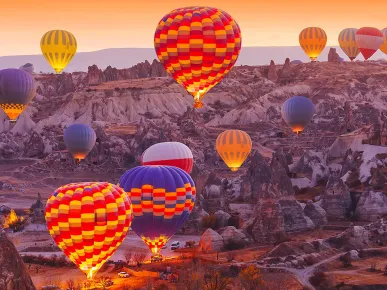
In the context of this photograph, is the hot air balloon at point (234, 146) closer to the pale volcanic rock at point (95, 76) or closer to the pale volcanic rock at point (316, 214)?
the pale volcanic rock at point (316, 214)

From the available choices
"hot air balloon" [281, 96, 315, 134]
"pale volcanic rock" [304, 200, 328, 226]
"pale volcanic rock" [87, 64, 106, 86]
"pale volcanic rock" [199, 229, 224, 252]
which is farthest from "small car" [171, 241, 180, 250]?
"pale volcanic rock" [87, 64, 106, 86]

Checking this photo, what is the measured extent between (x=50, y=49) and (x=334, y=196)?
195 feet

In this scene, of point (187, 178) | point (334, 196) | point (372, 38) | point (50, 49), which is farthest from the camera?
point (372, 38)

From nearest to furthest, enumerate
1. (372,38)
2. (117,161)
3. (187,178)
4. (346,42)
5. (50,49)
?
1. (187,178)
2. (117,161)
3. (50,49)
4. (372,38)
5. (346,42)

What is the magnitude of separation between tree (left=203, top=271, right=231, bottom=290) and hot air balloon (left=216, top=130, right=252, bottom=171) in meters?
33.8

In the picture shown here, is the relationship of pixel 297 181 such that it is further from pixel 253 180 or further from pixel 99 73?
pixel 99 73

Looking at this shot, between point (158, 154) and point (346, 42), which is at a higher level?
point (346, 42)

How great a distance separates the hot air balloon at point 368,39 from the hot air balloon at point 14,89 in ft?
177

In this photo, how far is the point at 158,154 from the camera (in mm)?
54625

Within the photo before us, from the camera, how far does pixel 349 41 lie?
442 feet

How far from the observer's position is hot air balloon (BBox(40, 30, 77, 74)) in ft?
343

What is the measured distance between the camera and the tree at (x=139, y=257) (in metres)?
42.8

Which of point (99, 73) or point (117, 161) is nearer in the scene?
point (117, 161)

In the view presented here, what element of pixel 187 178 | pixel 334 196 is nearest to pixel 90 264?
pixel 187 178
